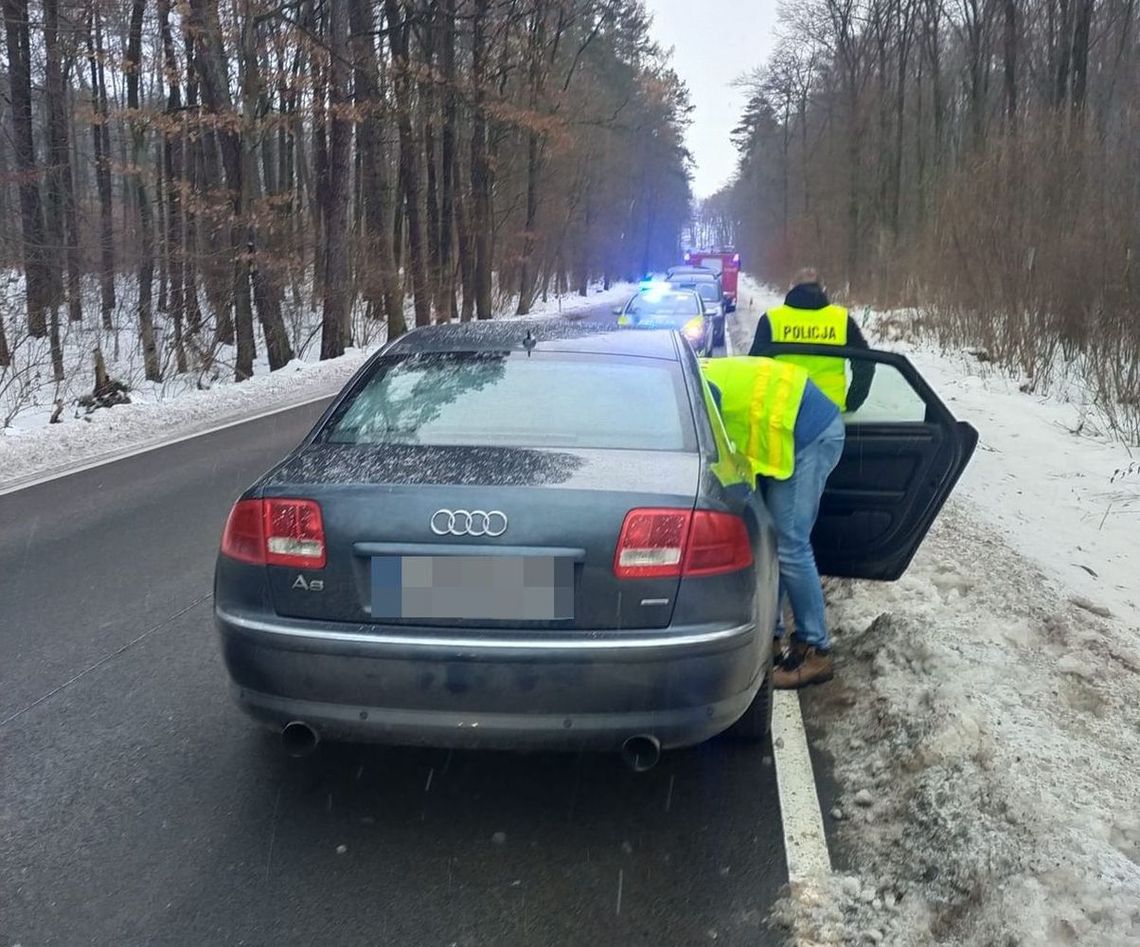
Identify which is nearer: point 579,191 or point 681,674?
point 681,674

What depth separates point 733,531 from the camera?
344cm

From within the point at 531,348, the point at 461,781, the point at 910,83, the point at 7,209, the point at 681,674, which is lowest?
the point at 461,781

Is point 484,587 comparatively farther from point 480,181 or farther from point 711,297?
point 480,181

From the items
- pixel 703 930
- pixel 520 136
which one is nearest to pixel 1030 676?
pixel 703 930

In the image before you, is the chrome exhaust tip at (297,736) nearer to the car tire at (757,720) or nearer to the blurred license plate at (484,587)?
the blurred license plate at (484,587)

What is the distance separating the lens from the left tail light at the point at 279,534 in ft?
11.1

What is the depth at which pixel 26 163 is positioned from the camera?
63.9 feet

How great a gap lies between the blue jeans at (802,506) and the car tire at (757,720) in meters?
0.49

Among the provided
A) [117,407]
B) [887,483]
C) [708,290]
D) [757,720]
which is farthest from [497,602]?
[708,290]

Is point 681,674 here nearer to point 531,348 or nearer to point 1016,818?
point 1016,818

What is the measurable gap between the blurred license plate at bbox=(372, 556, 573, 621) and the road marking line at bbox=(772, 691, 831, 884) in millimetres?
1036

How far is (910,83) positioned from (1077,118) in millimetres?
26846

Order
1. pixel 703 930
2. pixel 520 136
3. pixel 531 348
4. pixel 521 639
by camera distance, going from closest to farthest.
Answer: pixel 703 930, pixel 521 639, pixel 531 348, pixel 520 136

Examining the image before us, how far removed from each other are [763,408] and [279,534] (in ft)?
6.29
